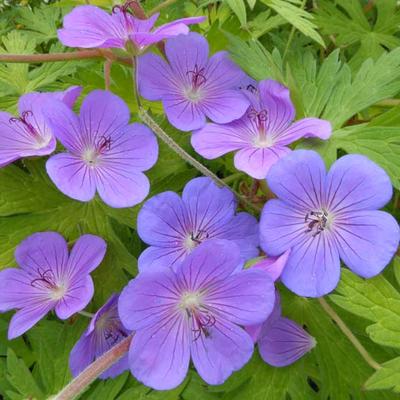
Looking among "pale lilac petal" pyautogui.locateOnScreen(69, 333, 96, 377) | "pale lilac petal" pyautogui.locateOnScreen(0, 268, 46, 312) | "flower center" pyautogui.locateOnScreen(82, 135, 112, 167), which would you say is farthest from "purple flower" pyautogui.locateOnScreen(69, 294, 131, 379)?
"flower center" pyautogui.locateOnScreen(82, 135, 112, 167)

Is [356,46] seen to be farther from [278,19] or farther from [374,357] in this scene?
[374,357]

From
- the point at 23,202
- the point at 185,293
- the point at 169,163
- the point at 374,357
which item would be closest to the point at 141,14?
the point at 169,163

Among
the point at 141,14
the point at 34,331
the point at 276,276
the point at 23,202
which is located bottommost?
the point at 34,331

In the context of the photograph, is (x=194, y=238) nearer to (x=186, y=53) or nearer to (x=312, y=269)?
(x=312, y=269)

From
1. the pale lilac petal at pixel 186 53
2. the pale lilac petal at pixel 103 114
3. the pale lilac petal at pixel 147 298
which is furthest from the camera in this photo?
the pale lilac petal at pixel 186 53

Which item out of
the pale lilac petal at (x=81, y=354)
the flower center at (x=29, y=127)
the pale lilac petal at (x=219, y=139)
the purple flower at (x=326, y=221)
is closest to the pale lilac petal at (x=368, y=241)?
the purple flower at (x=326, y=221)

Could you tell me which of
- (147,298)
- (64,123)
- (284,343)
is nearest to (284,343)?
(284,343)

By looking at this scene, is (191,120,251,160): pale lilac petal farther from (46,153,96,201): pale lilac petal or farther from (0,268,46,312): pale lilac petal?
(0,268,46,312): pale lilac petal

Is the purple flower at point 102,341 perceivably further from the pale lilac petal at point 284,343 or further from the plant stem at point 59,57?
the plant stem at point 59,57
